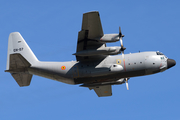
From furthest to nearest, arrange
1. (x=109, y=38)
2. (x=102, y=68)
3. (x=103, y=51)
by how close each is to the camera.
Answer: (x=102, y=68), (x=103, y=51), (x=109, y=38)

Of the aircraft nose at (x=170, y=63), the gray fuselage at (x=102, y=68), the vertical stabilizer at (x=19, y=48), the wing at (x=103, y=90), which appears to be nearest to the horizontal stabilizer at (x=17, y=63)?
the vertical stabilizer at (x=19, y=48)

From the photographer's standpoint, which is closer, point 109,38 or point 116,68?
point 109,38

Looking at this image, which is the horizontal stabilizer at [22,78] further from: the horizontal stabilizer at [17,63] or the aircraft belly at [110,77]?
the aircraft belly at [110,77]

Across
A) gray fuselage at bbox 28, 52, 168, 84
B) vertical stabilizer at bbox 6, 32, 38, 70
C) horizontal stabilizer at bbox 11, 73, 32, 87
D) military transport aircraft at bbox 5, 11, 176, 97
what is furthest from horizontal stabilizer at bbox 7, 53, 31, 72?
horizontal stabilizer at bbox 11, 73, 32, 87

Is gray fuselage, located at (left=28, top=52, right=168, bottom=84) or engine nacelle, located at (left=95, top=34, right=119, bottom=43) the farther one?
gray fuselage, located at (left=28, top=52, right=168, bottom=84)

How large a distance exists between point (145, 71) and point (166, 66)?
5.91 feet

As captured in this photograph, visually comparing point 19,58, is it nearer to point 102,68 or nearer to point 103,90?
point 102,68

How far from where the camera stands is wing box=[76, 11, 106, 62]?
22391 mm

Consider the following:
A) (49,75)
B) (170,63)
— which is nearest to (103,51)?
(49,75)

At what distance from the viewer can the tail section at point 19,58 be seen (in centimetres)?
2495

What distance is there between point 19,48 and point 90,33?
6383 mm

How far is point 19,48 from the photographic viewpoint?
25.5 metres

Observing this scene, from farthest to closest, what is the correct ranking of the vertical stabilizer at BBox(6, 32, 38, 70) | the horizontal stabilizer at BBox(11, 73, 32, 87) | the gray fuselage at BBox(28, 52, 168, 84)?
the horizontal stabilizer at BBox(11, 73, 32, 87), the vertical stabilizer at BBox(6, 32, 38, 70), the gray fuselage at BBox(28, 52, 168, 84)

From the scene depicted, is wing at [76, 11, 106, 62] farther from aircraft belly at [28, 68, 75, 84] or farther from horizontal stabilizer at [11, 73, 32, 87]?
horizontal stabilizer at [11, 73, 32, 87]
